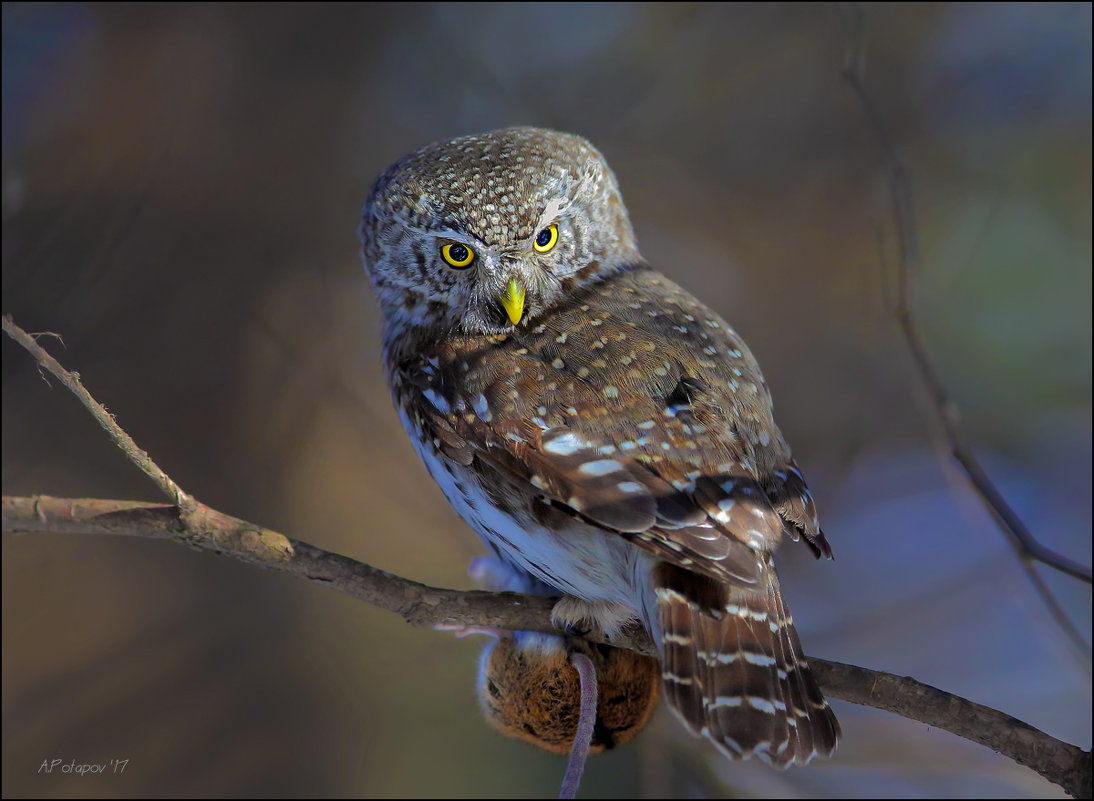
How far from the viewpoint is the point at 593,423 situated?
2.03m

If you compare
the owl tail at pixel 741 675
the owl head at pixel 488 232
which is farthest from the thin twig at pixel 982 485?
the owl head at pixel 488 232

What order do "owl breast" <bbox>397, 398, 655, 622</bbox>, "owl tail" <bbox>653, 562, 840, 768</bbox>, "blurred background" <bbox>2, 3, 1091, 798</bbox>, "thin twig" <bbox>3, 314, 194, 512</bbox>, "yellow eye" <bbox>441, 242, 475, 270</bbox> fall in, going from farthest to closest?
1. "blurred background" <bbox>2, 3, 1091, 798</bbox>
2. "yellow eye" <bbox>441, 242, 475, 270</bbox>
3. "owl breast" <bbox>397, 398, 655, 622</bbox>
4. "owl tail" <bbox>653, 562, 840, 768</bbox>
5. "thin twig" <bbox>3, 314, 194, 512</bbox>

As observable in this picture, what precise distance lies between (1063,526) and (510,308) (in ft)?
10.8

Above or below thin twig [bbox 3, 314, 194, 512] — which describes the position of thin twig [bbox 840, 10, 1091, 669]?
below

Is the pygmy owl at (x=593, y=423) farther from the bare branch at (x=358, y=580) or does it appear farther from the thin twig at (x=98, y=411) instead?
the thin twig at (x=98, y=411)

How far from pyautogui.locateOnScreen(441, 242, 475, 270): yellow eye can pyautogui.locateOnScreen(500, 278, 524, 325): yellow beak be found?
0.53 ft

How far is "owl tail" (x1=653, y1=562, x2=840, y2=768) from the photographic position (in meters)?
1.87

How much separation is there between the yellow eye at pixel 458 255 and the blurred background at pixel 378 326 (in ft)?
3.43

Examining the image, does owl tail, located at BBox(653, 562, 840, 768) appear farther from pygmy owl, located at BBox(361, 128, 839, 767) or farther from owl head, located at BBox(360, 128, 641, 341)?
owl head, located at BBox(360, 128, 641, 341)

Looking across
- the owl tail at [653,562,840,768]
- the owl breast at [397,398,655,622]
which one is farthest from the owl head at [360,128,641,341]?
the owl tail at [653,562,840,768]

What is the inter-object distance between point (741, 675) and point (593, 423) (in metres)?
0.60

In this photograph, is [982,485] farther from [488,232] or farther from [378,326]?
[378,326]

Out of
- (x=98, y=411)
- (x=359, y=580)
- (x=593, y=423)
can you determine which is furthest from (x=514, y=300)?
(x=98, y=411)

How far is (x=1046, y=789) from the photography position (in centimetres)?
316
